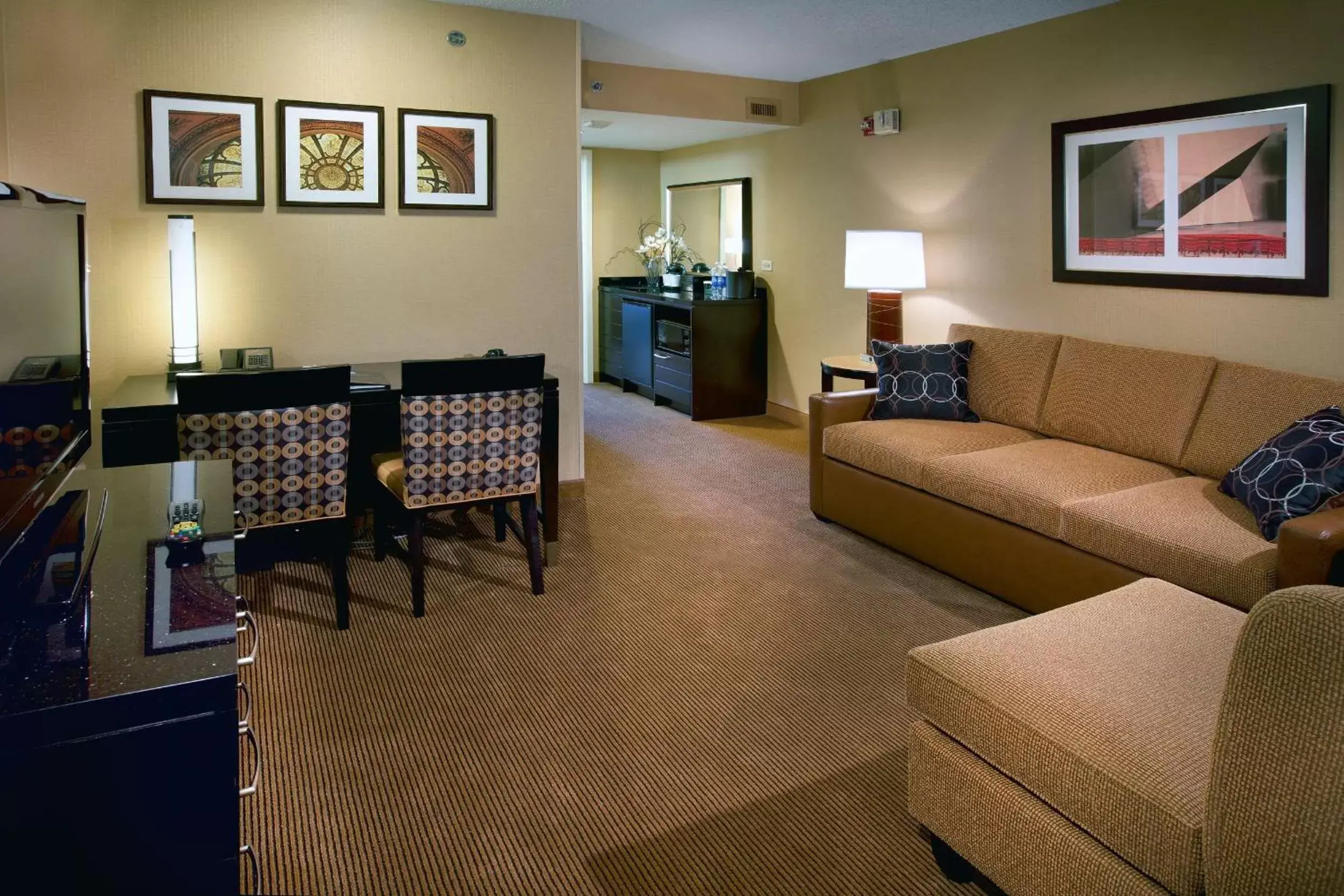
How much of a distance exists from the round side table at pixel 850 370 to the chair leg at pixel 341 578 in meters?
2.72

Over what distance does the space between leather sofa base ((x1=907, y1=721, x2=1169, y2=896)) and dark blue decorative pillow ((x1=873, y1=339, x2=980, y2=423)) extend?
2.51m

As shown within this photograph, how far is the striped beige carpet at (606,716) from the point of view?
6.83 feet

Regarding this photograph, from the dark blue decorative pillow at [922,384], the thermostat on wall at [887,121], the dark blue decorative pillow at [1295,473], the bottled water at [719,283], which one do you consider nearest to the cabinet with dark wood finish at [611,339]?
the bottled water at [719,283]

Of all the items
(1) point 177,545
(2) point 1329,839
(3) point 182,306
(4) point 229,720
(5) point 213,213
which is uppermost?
(5) point 213,213

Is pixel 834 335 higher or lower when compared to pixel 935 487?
higher

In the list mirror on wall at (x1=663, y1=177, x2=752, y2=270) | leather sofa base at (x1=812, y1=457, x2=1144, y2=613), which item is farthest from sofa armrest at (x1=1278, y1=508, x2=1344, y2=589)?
mirror on wall at (x1=663, y1=177, x2=752, y2=270)

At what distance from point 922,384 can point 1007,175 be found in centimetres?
130

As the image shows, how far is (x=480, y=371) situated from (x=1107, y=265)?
2884 mm

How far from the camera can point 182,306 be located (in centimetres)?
383

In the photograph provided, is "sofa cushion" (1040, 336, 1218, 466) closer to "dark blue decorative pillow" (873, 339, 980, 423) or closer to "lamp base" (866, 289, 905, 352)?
"dark blue decorative pillow" (873, 339, 980, 423)

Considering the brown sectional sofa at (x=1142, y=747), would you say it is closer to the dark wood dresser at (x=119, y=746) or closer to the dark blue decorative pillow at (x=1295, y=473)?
the dark blue decorative pillow at (x=1295, y=473)

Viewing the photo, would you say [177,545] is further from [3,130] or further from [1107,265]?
[1107,265]

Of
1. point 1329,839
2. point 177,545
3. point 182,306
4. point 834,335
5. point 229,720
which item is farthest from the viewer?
point 834,335

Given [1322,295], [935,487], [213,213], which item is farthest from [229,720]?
[1322,295]
